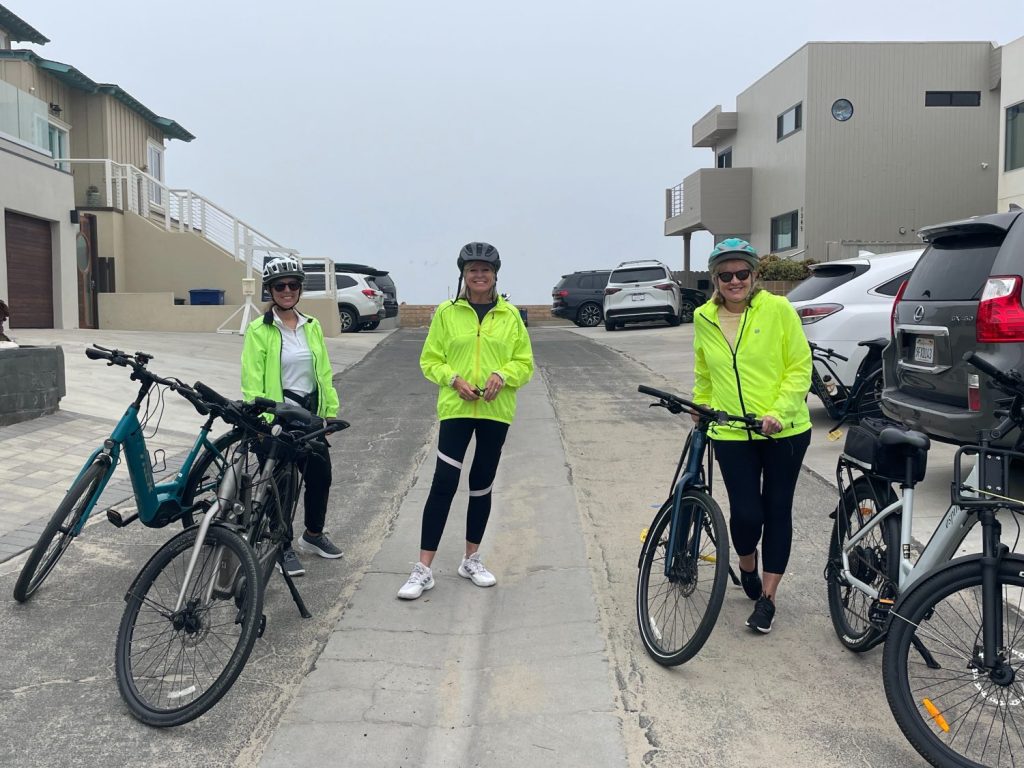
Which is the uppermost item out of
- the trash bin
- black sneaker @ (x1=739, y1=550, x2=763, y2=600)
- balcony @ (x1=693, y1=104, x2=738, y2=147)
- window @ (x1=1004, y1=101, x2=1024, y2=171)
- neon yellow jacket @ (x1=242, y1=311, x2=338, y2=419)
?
balcony @ (x1=693, y1=104, x2=738, y2=147)

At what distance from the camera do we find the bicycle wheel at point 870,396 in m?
8.84

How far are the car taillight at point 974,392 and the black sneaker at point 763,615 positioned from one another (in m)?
2.11

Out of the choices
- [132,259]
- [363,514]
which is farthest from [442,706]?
[132,259]

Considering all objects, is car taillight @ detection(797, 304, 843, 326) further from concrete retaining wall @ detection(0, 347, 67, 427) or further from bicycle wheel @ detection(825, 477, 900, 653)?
concrete retaining wall @ detection(0, 347, 67, 427)

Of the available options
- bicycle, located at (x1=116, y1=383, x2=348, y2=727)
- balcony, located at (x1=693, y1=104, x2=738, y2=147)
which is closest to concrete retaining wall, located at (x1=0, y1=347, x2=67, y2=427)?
bicycle, located at (x1=116, y1=383, x2=348, y2=727)

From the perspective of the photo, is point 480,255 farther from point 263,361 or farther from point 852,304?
point 852,304

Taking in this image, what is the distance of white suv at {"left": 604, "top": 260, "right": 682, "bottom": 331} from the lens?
2548 centimetres

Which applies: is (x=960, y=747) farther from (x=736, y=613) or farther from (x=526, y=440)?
(x=526, y=440)

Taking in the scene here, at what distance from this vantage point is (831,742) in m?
3.55

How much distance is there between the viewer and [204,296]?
2191 centimetres

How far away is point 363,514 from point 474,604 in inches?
78.1

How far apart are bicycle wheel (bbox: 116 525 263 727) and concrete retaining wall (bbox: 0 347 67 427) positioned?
567 cm

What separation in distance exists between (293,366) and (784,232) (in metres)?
27.5

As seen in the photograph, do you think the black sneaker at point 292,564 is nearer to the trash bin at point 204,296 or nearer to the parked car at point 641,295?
the trash bin at point 204,296
